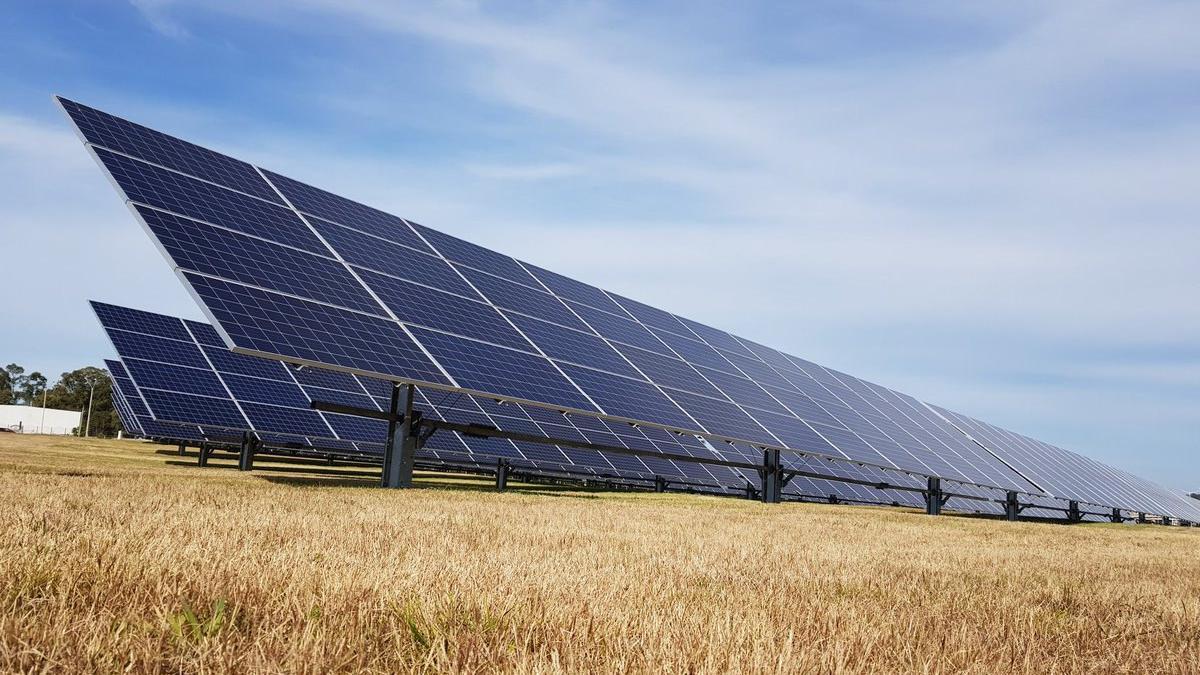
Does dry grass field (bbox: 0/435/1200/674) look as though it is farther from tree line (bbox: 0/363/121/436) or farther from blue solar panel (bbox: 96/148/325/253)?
tree line (bbox: 0/363/121/436)

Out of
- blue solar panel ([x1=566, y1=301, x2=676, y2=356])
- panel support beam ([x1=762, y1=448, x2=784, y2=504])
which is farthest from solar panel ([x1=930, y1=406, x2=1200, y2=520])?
blue solar panel ([x1=566, y1=301, x2=676, y2=356])

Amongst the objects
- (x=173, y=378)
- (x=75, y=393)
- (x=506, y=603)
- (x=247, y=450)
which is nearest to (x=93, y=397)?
(x=75, y=393)

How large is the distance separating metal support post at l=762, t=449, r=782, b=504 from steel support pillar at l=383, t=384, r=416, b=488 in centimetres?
1090

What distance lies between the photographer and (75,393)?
12144 cm

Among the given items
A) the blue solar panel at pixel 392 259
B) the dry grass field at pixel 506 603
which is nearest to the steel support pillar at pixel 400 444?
the blue solar panel at pixel 392 259

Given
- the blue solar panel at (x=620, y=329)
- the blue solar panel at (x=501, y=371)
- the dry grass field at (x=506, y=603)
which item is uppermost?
the blue solar panel at (x=620, y=329)

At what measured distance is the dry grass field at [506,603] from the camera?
2662 millimetres

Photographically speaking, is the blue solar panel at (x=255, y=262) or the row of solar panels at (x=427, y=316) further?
the row of solar panels at (x=427, y=316)

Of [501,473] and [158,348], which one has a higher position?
[158,348]

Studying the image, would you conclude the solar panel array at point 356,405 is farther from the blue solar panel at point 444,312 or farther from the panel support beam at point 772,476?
the blue solar panel at point 444,312

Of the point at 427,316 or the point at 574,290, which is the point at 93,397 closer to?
the point at 574,290

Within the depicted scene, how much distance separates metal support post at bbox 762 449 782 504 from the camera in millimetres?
22469

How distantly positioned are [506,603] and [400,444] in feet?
36.8

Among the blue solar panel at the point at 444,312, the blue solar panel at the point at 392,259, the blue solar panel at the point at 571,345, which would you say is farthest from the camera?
the blue solar panel at the point at 571,345
